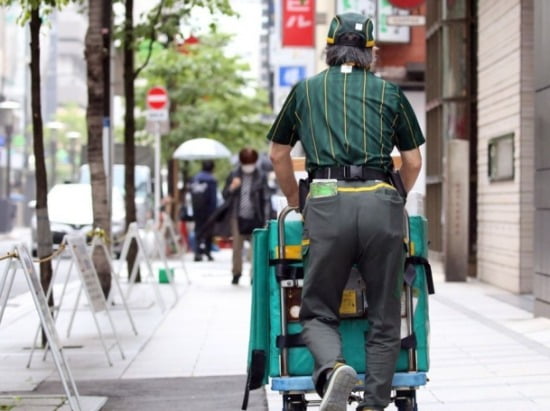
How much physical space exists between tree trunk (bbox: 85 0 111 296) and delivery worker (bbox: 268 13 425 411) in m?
7.30

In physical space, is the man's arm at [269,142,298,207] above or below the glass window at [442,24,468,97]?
below

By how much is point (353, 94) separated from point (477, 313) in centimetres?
762

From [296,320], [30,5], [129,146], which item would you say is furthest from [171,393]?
[129,146]

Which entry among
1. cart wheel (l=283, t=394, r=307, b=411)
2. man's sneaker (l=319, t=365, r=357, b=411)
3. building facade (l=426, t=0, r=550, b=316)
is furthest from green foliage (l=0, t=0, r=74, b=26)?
man's sneaker (l=319, t=365, r=357, b=411)

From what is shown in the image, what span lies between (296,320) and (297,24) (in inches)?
1307

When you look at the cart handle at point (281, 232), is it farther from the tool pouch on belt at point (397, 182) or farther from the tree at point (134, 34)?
the tree at point (134, 34)

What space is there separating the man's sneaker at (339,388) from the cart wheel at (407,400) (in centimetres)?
65

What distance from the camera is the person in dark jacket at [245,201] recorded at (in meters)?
18.1

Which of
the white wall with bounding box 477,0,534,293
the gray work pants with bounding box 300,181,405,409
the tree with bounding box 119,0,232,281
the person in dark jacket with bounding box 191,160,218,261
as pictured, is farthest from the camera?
the person in dark jacket with bounding box 191,160,218,261

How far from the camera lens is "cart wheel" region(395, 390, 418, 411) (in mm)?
6078

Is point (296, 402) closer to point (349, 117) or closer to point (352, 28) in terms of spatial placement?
point (349, 117)

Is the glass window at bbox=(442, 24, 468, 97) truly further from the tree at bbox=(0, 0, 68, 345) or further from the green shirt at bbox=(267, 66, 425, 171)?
the green shirt at bbox=(267, 66, 425, 171)

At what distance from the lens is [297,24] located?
38.7 meters

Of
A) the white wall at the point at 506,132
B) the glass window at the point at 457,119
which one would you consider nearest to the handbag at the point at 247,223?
the white wall at the point at 506,132
